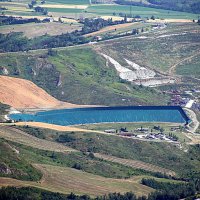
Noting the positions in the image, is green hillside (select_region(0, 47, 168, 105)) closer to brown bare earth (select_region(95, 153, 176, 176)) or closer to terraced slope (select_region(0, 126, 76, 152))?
terraced slope (select_region(0, 126, 76, 152))

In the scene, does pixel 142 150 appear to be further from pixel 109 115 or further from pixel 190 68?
pixel 190 68

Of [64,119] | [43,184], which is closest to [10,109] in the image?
[64,119]

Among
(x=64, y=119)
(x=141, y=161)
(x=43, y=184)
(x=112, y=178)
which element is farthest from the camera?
(x=64, y=119)

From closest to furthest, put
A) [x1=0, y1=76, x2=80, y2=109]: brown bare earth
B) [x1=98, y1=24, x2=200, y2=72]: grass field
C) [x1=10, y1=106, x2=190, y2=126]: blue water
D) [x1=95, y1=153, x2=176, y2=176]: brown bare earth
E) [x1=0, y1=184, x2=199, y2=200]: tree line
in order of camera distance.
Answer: [x1=0, y1=184, x2=199, y2=200]: tree line < [x1=95, y1=153, x2=176, y2=176]: brown bare earth < [x1=10, y1=106, x2=190, y2=126]: blue water < [x1=0, y1=76, x2=80, y2=109]: brown bare earth < [x1=98, y1=24, x2=200, y2=72]: grass field

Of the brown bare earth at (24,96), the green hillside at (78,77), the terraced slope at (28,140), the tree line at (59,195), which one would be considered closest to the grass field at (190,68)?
the green hillside at (78,77)

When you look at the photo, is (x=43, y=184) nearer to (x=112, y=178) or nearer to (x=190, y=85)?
(x=112, y=178)

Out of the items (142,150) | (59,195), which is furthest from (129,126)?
(59,195)

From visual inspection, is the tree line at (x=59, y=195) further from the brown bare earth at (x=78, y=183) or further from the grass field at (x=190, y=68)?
the grass field at (x=190, y=68)

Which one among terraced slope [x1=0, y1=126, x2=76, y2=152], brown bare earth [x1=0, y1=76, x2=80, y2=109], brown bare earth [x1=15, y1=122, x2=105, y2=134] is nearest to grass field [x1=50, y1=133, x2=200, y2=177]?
terraced slope [x1=0, y1=126, x2=76, y2=152]
